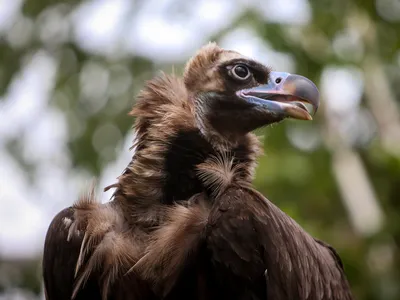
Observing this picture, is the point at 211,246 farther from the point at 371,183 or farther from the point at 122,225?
the point at 371,183

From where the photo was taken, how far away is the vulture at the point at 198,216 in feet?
14.7

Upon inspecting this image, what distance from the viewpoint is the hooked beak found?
5.07 m

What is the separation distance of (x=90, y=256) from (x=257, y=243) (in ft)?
3.15

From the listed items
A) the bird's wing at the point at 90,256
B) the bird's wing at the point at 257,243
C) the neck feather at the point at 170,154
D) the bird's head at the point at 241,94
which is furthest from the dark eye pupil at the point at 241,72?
the bird's wing at the point at 90,256

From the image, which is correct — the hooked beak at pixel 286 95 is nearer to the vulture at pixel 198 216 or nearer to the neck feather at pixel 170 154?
the vulture at pixel 198 216

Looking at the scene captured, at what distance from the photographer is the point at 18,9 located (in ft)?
31.4

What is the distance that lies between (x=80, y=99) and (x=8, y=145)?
3.40 ft

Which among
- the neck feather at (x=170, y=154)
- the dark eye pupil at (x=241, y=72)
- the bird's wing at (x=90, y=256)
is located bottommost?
the bird's wing at (x=90, y=256)

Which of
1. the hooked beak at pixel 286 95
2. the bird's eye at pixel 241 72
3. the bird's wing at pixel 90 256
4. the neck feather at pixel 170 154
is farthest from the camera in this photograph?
the bird's eye at pixel 241 72

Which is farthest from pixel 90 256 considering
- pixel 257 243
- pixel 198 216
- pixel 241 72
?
pixel 241 72

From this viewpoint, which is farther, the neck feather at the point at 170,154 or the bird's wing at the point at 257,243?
the neck feather at the point at 170,154

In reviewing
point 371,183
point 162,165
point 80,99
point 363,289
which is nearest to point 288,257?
point 162,165

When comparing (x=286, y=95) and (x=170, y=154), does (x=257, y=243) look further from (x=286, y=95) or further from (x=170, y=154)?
(x=286, y=95)

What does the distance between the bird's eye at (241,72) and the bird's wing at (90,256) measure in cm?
112
